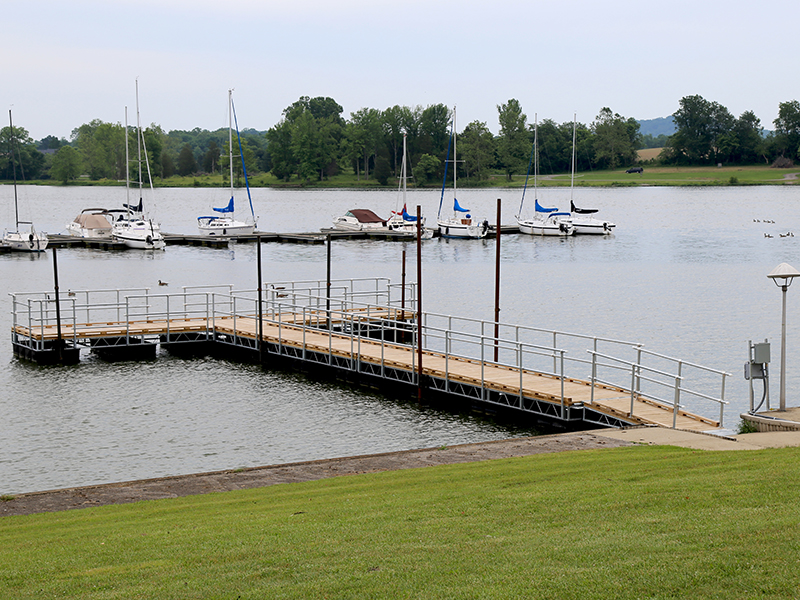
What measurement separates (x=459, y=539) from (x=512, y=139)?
16626 centimetres

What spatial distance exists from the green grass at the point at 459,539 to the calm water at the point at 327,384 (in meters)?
7.21

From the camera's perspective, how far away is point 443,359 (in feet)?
88.0

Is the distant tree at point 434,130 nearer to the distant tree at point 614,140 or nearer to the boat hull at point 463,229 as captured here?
the distant tree at point 614,140

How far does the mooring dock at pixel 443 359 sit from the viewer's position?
20.7 metres

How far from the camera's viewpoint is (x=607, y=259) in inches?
2864

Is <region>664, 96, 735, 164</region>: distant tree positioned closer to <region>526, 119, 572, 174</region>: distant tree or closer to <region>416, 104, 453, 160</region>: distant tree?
<region>526, 119, 572, 174</region>: distant tree

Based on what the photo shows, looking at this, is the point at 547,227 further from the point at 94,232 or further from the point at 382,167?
the point at 382,167

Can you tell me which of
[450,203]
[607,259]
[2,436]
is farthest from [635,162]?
[2,436]

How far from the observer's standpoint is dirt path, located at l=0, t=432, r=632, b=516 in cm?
1414

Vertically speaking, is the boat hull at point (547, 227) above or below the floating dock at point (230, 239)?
above

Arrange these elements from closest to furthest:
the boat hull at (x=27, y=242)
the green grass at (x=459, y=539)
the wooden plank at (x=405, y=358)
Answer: the green grass at (x=459, y=539)
the wooden plank at (x=405, y=358)
the boat hull at (x=27, y=242)

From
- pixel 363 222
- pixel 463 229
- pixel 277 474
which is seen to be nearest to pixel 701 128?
pixel 463 229

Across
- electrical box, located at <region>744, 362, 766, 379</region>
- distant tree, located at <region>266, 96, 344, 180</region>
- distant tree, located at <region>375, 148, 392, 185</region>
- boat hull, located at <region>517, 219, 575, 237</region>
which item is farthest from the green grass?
distant tree, located at <region>266, 96, 344, 180</region>

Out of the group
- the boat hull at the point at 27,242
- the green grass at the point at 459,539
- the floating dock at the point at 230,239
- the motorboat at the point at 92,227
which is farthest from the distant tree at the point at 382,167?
the green grass at the point at 459,539
